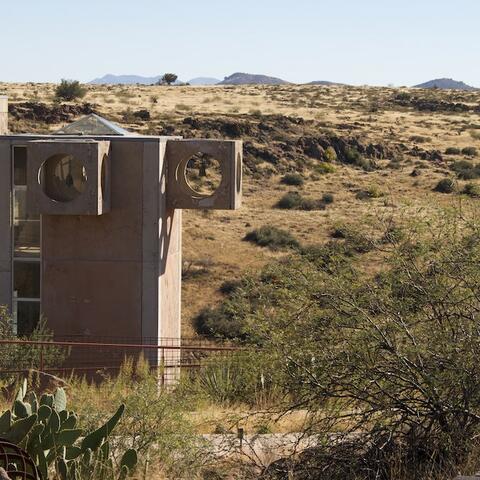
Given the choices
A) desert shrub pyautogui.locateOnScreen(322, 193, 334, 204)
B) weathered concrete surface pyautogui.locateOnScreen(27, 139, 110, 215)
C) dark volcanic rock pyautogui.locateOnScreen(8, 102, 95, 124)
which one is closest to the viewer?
weathered concrete surface pyautogui.locateOnScreen(27, 139, 110, 215)

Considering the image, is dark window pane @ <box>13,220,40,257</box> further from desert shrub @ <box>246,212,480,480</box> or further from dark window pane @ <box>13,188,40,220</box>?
desert shrub @ <box>246,212,480,480</box>

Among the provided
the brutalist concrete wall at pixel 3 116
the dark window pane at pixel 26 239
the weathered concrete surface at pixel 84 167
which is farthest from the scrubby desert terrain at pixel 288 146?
the weathered concrete surface at pixel 84 167

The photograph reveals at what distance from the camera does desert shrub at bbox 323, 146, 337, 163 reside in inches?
2322

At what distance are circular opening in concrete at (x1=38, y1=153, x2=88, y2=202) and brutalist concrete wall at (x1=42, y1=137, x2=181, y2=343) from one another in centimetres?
44

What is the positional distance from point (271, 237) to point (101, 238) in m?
22.4

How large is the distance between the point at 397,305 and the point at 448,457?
1.46m

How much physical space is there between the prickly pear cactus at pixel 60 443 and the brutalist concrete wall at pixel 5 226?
1202 centimetres

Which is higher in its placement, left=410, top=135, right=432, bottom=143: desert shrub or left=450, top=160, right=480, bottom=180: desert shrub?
left=410, top=135, right=432, bottom=143: desert shrub

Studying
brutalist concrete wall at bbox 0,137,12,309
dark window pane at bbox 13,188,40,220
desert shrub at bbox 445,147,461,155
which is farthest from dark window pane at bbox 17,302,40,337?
desert shrub at bbox 445,147,461,155

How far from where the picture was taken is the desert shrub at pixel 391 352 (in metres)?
9.44

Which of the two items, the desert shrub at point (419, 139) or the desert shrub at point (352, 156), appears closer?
the desert shrub at point (352, 156)

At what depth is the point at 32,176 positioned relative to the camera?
1956cm

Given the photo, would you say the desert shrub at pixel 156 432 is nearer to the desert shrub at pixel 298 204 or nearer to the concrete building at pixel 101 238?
the concrete building at pixel 101 238

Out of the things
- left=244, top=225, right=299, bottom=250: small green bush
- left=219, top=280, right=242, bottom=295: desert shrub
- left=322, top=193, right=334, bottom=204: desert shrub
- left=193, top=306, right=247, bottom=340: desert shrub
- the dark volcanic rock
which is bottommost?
left=193, top=306, right=247, bottom=340: desert shrub
